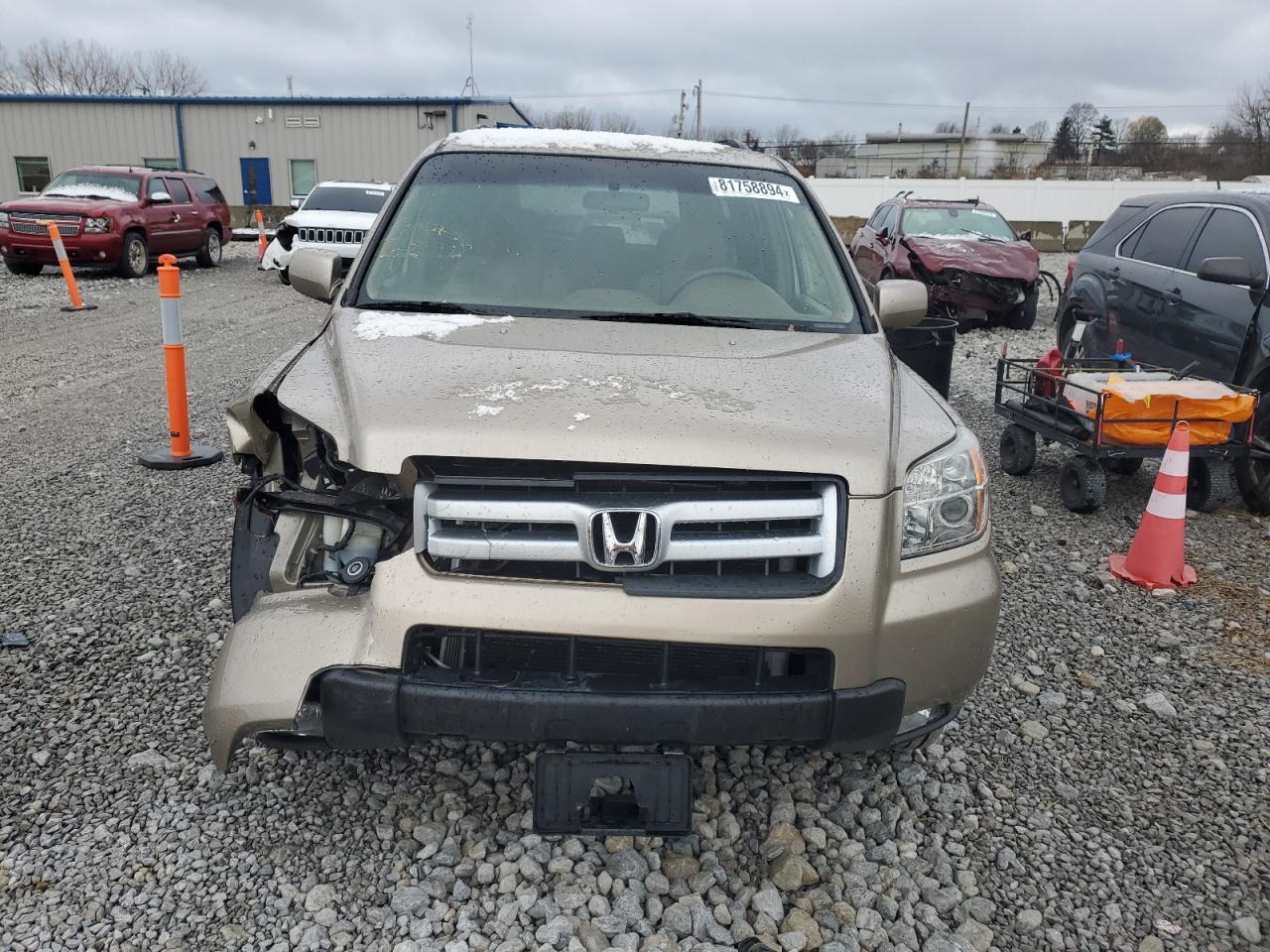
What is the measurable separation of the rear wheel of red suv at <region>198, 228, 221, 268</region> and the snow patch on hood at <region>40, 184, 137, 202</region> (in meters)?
1.96

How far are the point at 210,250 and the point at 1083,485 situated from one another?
17383mm

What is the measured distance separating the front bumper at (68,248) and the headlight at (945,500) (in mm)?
15586

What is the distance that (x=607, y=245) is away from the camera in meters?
3.59

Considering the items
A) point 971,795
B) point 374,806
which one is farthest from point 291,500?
point 971,795

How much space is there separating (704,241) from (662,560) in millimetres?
1743

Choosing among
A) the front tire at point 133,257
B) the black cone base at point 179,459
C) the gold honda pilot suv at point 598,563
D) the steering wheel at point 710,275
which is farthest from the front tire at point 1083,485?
the front tire at point 133,257

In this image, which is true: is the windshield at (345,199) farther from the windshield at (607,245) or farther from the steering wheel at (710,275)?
the steering wheel at (710,275)

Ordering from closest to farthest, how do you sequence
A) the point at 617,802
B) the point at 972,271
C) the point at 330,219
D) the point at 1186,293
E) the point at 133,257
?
the point at 617,802, the point at 1186,293, the point at 972,271, the point at 330,219, the point at 133,257

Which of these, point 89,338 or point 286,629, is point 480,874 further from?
point 89,338

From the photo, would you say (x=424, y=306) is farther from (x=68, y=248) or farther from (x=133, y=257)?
(x=133, y=257)

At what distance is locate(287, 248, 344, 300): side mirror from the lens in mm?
3748

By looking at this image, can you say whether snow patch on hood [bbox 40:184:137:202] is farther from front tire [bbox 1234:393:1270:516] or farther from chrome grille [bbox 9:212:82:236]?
front tire [bbox 1234:393:1270:516]

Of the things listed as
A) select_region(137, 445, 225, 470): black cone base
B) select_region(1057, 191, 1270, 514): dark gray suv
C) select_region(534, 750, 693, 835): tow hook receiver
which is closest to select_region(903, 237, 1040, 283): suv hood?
select_region(1057, 191, 1270, 514): dark gray suv

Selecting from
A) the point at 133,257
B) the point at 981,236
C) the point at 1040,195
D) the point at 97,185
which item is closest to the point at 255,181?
the point at 97,185
